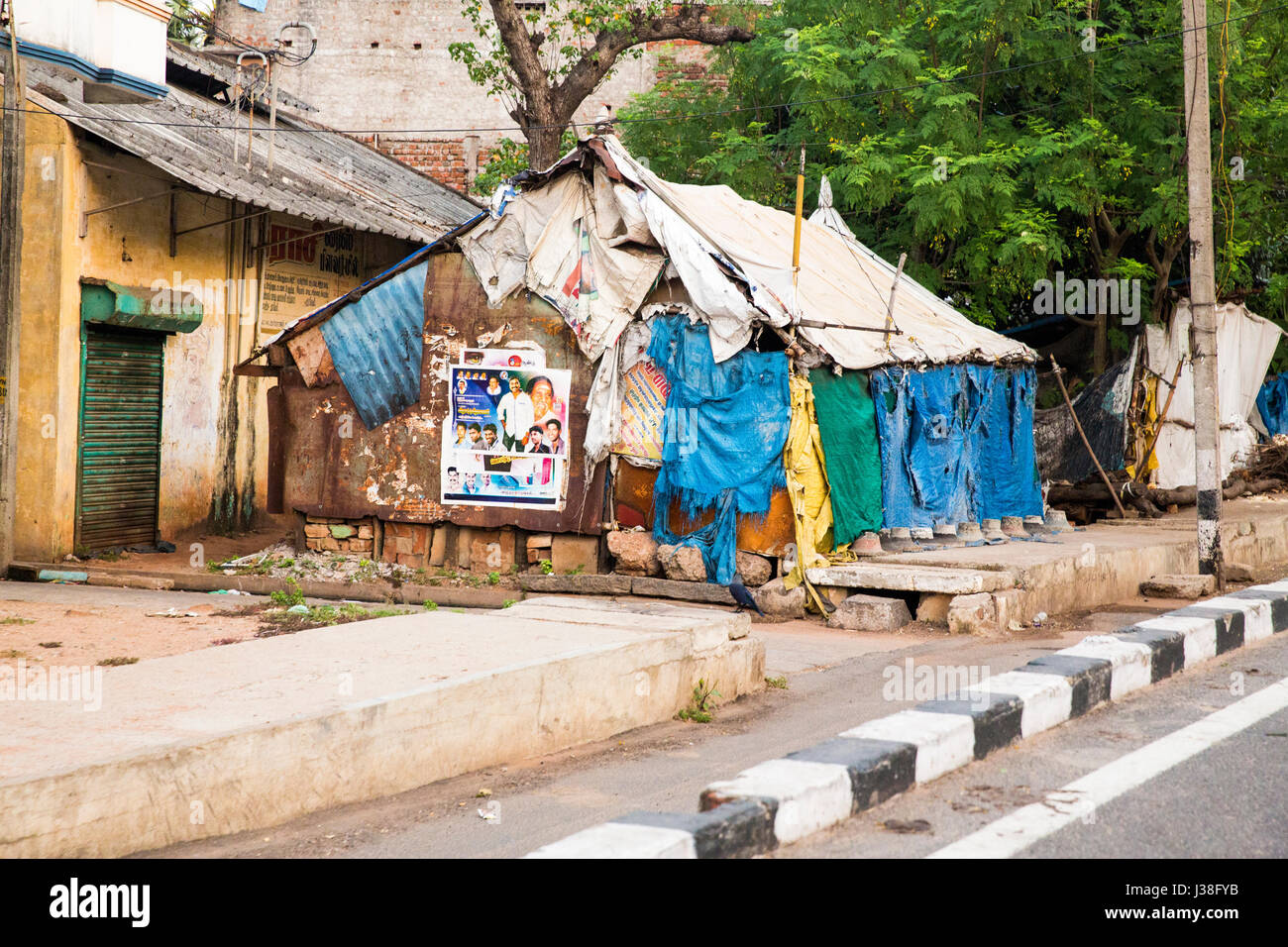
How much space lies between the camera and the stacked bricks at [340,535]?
11.8 metres

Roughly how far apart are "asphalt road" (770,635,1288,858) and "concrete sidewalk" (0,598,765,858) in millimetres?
1647

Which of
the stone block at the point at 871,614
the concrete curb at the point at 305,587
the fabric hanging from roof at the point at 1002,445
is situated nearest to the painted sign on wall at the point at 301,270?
the concrete curb at the point at 305,587

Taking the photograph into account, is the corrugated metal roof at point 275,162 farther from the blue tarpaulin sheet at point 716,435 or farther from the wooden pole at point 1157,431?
the wooden pole at point 1157,431

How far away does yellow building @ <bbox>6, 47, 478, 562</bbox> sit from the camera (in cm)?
1152

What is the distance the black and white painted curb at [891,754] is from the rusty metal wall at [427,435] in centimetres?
544

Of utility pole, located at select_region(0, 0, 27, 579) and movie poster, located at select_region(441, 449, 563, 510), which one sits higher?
utility pole, located at select_region(0, 0, 27, 579)

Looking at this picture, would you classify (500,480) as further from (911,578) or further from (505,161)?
(505,161)

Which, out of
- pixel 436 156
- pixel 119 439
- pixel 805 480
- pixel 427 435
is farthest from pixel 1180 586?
pixel 436 156

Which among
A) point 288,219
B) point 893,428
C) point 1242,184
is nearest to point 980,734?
point 893,428

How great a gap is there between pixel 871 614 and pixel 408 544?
476 cm

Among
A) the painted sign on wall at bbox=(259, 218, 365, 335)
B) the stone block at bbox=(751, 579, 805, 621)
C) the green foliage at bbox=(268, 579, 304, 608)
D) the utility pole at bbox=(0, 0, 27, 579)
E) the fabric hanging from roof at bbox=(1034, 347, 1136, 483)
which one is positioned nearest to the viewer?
the green foliage at bbox=(268, 579, 304, 608)

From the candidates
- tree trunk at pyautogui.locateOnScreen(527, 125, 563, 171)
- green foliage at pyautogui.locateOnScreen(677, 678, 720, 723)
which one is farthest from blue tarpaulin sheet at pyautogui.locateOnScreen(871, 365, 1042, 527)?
tree trunk at pyautogui.locateOnScreen(527, 125, 563, 171)

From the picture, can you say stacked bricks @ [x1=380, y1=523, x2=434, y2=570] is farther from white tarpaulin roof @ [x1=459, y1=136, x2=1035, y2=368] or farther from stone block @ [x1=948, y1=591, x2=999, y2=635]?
stone block @ [x1=948, y1=591, x2=999, y2=635]

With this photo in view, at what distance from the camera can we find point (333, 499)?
1181cm
